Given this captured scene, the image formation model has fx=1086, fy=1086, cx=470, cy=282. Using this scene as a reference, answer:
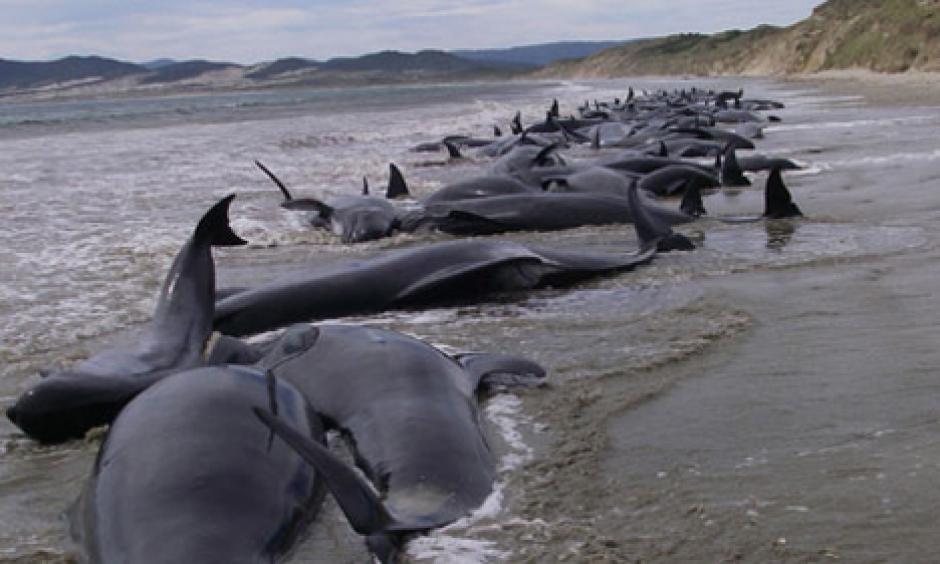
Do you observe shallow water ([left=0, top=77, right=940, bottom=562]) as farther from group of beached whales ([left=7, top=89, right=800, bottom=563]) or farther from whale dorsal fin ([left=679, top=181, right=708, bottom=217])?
whale dorsal fin ([left=679, top=181, right=708, bottom=217])

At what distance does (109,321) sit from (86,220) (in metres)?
5.93

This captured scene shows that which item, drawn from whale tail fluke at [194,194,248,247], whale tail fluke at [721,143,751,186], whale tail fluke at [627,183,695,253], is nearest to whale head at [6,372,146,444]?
whale tail fluke at [194,194,248,247]

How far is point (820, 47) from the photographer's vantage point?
62156 millimetres

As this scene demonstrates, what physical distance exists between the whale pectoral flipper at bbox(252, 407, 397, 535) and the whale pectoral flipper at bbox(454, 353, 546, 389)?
4.95 feet

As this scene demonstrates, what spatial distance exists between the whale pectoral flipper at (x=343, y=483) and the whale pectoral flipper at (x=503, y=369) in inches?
59.4

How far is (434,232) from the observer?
30.8 feet

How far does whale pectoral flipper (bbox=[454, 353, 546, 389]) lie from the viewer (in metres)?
4.49

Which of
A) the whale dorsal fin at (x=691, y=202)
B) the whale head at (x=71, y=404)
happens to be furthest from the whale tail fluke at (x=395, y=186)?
the whale head at (x=71, y=404)

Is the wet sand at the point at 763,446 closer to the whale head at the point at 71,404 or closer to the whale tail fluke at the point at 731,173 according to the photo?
the whale head at the point at 71,404

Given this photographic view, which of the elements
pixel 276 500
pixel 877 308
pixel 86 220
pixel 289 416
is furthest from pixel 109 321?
pixel 86 220

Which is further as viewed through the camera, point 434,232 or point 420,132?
point 420,132

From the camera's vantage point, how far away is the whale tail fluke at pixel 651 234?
297 inches

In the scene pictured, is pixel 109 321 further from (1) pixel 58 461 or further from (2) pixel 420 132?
(2) pixel 420 132

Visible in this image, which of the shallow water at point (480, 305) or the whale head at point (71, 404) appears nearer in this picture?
the shallow water at point (480, 305)
